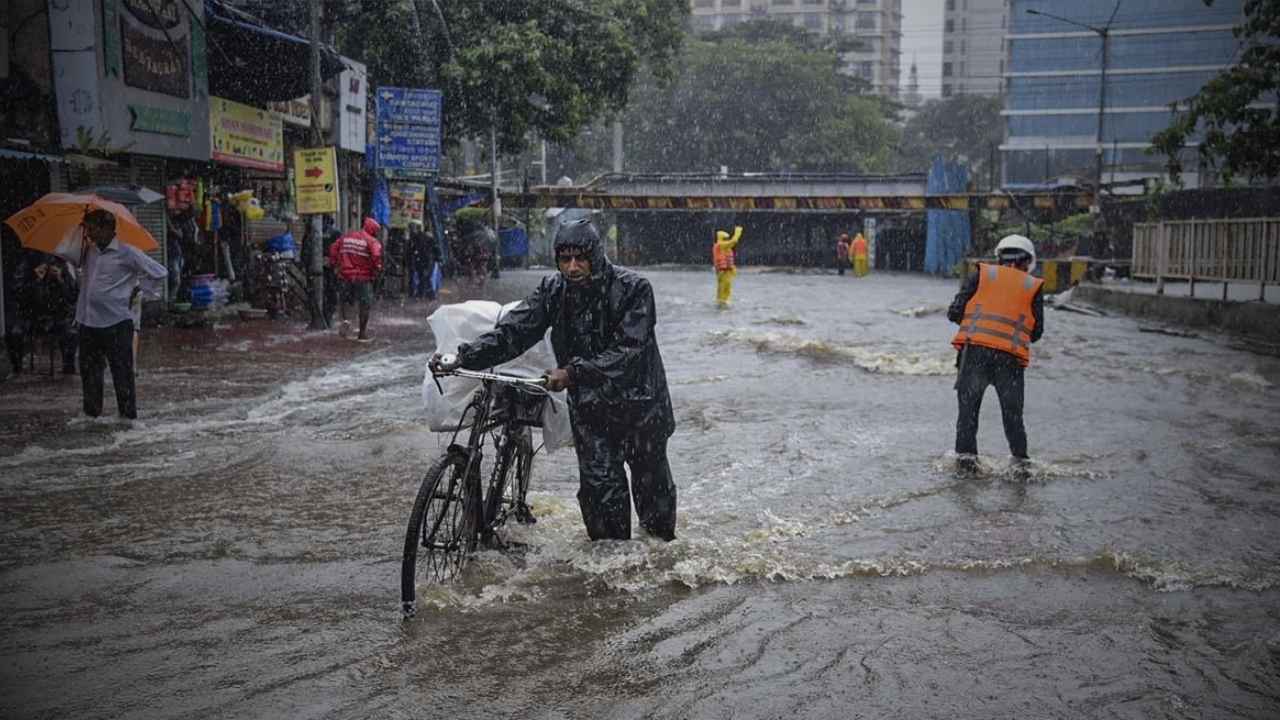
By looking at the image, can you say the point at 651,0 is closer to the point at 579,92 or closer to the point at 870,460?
the point at 579,92

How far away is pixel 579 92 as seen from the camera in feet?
98.3

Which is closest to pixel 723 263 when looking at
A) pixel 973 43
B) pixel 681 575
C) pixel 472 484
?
pixel 681 575

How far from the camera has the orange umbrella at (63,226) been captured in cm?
916

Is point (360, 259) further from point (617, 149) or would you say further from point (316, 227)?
point (617, 149)

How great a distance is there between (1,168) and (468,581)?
1173cm

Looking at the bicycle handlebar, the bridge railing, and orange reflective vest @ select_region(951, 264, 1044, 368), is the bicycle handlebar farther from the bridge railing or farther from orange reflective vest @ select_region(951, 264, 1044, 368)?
the bridge railing

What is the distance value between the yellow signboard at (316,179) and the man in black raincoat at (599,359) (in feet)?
42.1

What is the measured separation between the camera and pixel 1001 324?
762 centimetres

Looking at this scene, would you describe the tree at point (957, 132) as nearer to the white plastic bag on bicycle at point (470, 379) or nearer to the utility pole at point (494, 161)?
the utility pole at point (494, 161)

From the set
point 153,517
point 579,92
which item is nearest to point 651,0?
point 579,92

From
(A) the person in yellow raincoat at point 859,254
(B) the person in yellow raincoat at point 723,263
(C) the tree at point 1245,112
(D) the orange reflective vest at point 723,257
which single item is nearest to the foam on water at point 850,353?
(C) the tree at point 1245,112

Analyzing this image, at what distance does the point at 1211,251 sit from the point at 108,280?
18.2m

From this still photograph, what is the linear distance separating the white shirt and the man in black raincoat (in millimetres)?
Result: 4751

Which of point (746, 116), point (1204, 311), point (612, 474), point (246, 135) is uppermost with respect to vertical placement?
point (746, 116)
